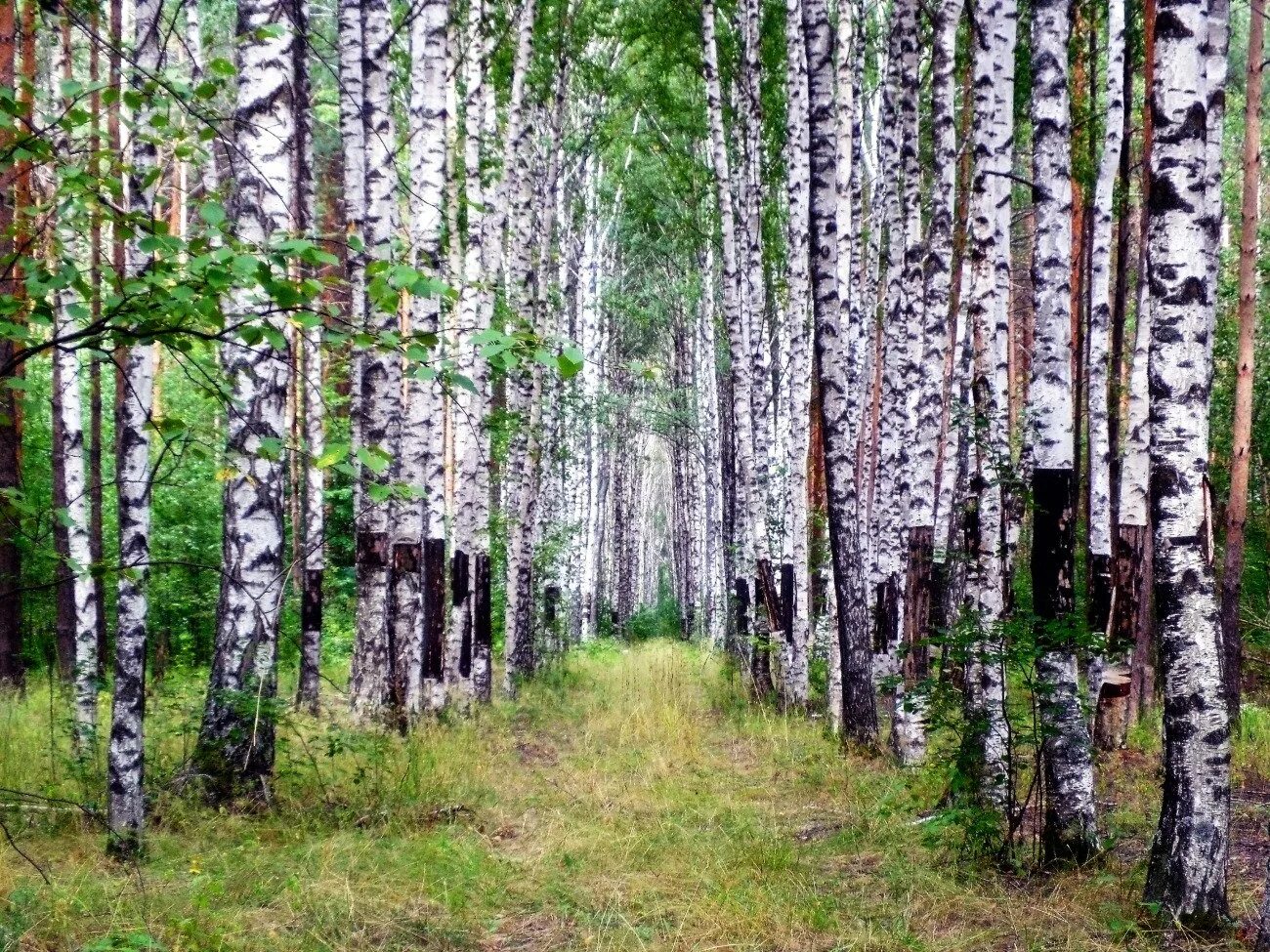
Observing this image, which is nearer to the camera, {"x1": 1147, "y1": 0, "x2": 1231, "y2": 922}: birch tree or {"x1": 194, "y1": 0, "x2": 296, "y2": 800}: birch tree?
{"x1": 1147, "y1": 0, "x2": 1231, "y2": 922}: birch tree

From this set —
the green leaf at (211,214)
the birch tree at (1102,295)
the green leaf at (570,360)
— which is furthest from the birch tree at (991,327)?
A: the green leaf at (211,214)

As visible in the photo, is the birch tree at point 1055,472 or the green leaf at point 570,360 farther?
the birch tree at point 1055,472

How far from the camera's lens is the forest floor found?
14.4 ft

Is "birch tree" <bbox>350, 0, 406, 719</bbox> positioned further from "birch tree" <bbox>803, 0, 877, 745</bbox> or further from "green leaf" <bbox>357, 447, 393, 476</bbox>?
"green leaf" <bbox>357, 447, 393, 476</bbox>

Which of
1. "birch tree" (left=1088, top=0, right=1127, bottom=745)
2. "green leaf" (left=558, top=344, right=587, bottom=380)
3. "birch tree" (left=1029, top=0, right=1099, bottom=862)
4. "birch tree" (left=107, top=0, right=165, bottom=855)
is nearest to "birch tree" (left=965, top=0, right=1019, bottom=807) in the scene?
"birch tree" (left=1029, top=0, right=1099, bottom=862)

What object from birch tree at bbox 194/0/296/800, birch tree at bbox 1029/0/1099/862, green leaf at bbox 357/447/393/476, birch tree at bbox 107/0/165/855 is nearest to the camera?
green leaf at bbox 357/447/393/476

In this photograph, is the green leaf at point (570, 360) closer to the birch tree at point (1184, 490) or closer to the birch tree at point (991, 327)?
the birch tree at point (1184, 490)

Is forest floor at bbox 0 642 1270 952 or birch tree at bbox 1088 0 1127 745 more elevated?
birch tree at bbox 1088 0 1127 745

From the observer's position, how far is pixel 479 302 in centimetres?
1173

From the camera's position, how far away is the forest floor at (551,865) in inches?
173

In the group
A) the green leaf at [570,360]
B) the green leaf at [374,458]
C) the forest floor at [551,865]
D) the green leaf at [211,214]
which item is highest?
the green leaf at [211,214]

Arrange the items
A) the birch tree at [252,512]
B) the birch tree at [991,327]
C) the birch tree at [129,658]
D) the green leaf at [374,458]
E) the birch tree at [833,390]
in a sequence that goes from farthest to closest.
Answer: the birch tree at [833,390], the birch tree at [991,327], the birch tree at [252,512], the birch tree at [129,658], the green leaf at [374,458]

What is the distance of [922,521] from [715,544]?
13.4m

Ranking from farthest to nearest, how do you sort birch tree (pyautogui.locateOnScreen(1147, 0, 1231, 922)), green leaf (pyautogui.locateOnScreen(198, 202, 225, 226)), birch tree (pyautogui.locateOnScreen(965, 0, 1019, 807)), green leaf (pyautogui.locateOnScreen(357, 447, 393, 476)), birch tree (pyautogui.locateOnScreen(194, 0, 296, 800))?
birch tree (pyautogui.locateOnScreen(965, 0, 1019, 807)) < birch tree (pyautogui.locateOnScreen(194, 0, 296, 800)) < birch tree (pyautogui.locateOnScreen(1147, 0, 1231, 922)) < green leaf (pyautogui.locateOnScreen(357, 447, 393, 476)) < green leaf (pyautogui.locateOnScreen(198, 202, 225, 226))
